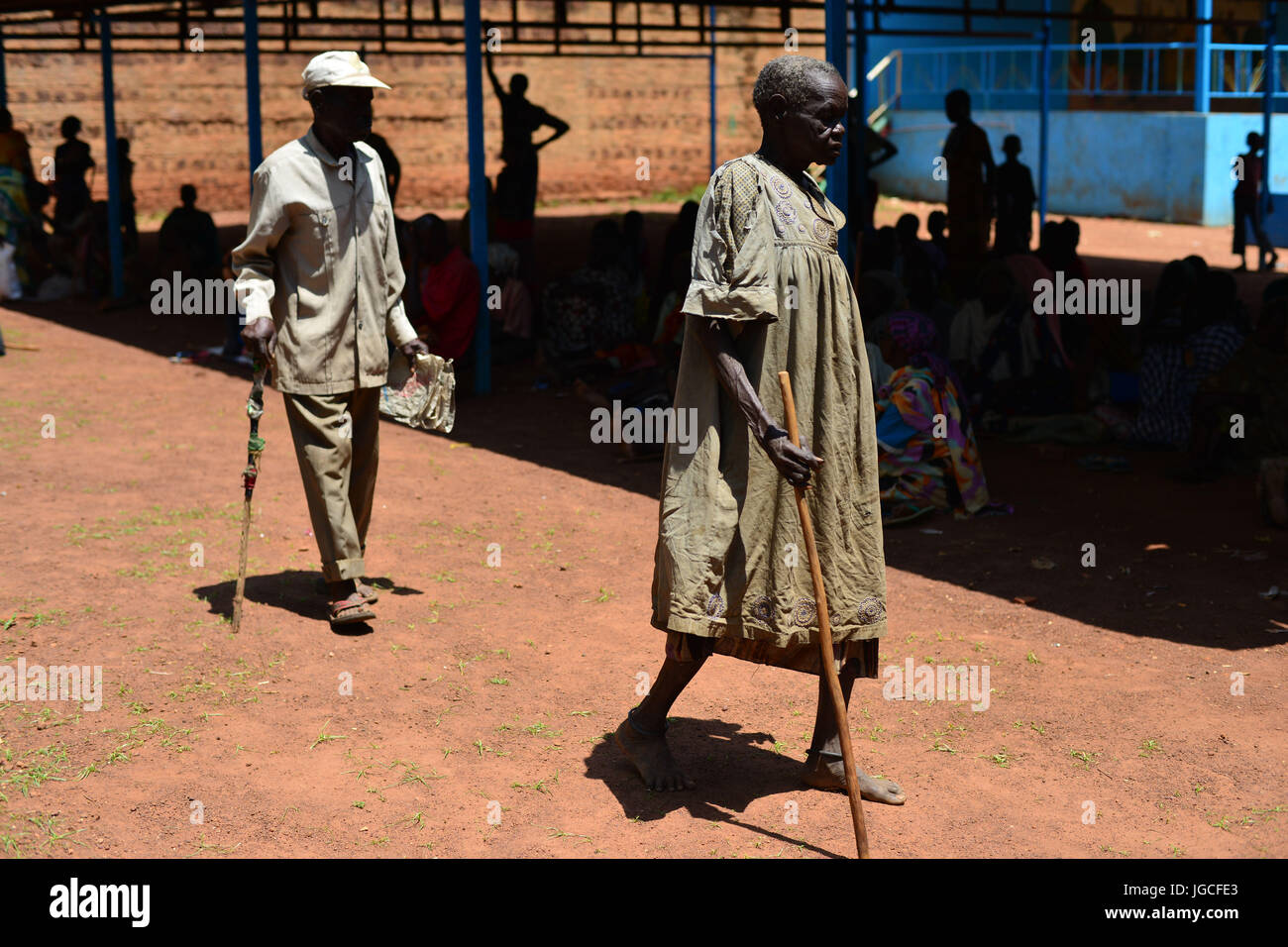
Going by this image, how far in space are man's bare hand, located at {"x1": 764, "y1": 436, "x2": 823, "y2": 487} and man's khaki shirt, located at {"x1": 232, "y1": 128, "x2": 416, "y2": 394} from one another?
87.2 inches

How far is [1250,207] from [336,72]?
13.8 meters

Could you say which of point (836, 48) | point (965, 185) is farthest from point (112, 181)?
point (836, 48)

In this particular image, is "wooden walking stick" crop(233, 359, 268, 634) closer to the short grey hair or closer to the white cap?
the white cap

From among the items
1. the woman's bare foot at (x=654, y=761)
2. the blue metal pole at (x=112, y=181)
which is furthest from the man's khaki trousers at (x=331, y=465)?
the blue metal pole at (x=112, y=181)

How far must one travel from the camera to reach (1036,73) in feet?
79.3

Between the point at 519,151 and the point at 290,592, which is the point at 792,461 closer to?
the point at 290,592

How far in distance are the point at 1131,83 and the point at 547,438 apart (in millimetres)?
18455

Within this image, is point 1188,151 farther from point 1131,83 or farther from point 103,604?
point 103,604

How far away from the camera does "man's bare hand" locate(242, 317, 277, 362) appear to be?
488 centimetres

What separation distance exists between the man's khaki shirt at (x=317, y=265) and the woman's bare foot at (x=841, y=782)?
7.41ft

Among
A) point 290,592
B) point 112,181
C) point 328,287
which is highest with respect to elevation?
point 112,181

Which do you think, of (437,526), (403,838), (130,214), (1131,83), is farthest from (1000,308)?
(1131,83)

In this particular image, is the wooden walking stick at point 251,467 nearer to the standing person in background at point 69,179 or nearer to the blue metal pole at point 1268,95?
the standing person in background at point 69,179

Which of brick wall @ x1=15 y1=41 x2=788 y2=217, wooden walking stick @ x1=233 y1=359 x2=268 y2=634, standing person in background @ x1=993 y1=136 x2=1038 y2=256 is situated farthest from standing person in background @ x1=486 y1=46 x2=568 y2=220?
brick wall @ x1=15 y1=41 x2=788 y2=217
